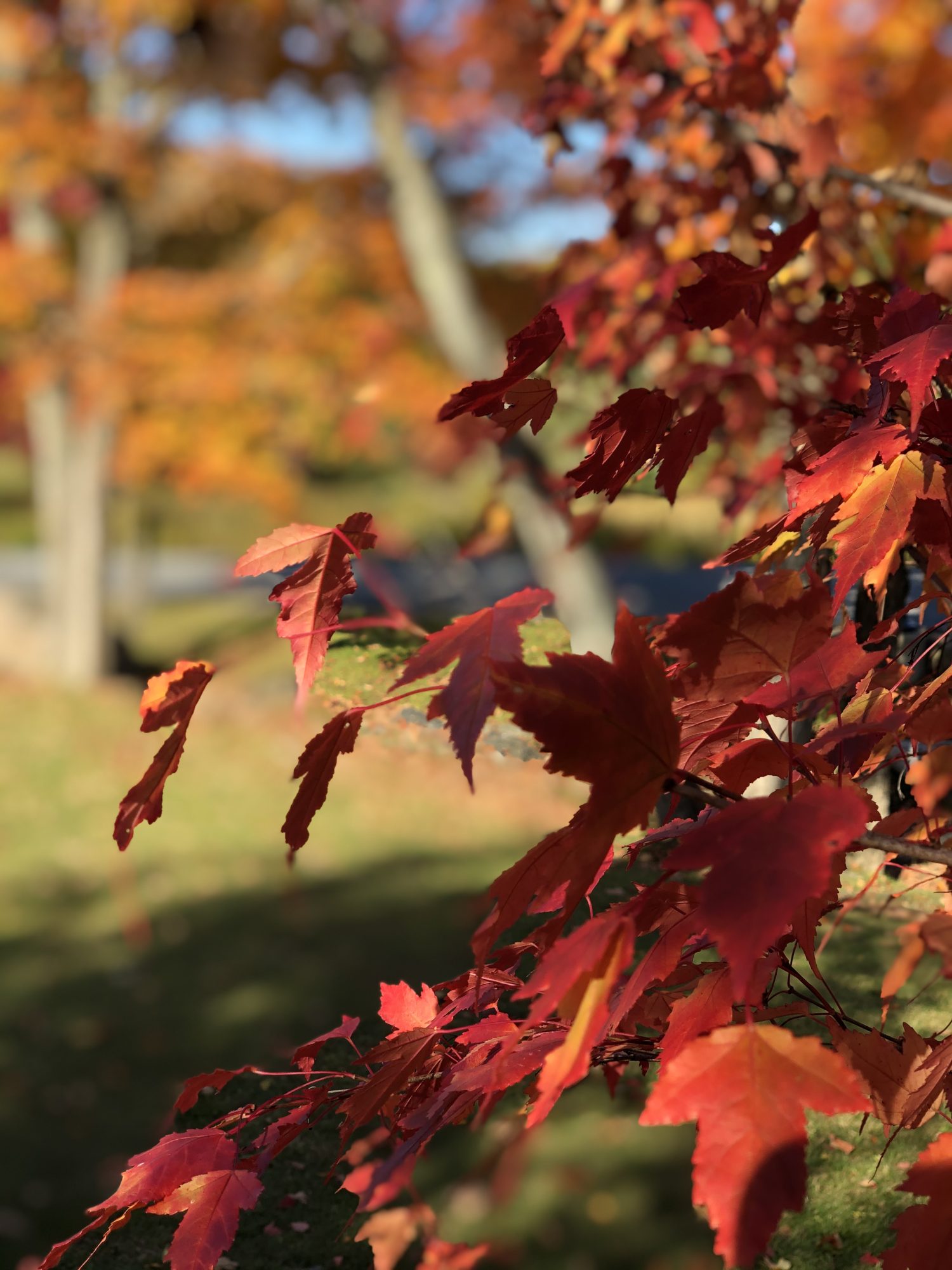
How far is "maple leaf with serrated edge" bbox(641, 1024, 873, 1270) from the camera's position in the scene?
1.96 feet

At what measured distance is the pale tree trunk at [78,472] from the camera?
9.48 m

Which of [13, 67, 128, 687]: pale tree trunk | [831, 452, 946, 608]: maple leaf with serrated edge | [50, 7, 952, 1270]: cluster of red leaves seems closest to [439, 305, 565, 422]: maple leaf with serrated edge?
[50, 7, 952, 1270]: cluster of red leaves

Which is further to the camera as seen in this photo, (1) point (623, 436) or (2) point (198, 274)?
(2) point (198, 274)

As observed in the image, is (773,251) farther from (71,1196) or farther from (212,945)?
(212,945)

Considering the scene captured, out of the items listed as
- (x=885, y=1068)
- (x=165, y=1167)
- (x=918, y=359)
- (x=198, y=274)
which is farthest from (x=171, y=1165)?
(x=198, y=274)

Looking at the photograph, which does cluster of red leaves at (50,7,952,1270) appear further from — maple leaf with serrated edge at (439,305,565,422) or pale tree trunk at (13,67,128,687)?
pale tree trunk at (13,67,128,687)

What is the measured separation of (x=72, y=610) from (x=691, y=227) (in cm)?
838

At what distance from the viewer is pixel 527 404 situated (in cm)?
91

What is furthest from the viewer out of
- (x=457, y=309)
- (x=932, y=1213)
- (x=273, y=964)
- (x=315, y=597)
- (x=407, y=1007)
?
(x=457, y=309)

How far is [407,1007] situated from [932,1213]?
1.56 ft

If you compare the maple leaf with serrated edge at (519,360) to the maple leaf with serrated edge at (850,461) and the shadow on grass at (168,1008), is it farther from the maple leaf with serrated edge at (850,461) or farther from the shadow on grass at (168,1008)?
the shadow on grass at (168,1008)

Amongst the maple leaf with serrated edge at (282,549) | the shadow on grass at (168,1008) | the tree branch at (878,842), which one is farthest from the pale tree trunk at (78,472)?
the tree branch at (878,842)

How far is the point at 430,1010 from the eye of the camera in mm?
1053

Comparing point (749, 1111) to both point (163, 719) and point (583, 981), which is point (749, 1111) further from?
point (163, 719)
